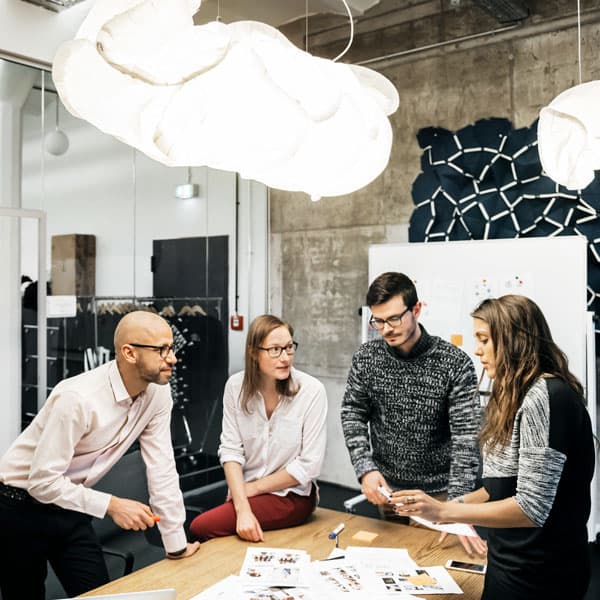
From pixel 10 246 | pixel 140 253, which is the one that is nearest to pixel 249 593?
pixel 10 246

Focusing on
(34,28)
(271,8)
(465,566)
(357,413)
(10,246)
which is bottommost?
(465,566)

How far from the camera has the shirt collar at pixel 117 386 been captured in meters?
2.36

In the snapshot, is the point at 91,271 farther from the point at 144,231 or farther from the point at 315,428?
the point at 315,428

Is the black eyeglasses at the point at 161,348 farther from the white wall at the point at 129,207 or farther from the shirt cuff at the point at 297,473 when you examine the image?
the white wall at the point at 129,207

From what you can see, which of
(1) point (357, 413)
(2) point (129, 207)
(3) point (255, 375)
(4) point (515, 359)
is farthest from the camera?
(2) point (129, 207)

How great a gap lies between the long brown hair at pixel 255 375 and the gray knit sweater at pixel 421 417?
11.9 inches

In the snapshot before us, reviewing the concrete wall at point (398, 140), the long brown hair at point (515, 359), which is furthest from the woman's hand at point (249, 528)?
the concrete wall at point (398, 140)

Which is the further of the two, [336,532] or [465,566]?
[336,532]

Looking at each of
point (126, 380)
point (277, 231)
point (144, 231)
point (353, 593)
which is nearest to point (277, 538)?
point (353, 593)

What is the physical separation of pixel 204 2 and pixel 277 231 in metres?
2.10

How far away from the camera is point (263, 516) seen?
2.50 metres

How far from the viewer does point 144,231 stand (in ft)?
16.6

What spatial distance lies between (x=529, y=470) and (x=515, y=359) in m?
0.31

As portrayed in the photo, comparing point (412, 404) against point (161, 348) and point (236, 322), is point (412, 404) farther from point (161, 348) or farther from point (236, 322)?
point (236, 322)
